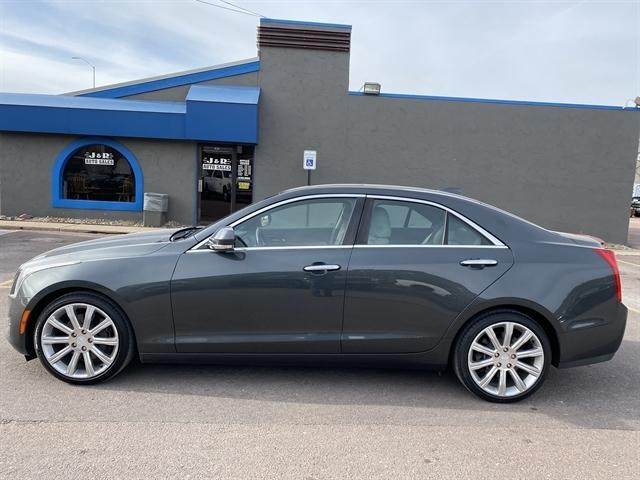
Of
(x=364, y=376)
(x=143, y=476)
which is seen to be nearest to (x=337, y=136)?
(x=364, y=376)

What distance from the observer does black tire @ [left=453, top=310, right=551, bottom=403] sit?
3863 millimetres

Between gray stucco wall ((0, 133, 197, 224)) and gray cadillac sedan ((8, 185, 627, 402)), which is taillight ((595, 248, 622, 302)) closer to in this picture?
gray cadillac sedan ((8, 185, 627, 402))

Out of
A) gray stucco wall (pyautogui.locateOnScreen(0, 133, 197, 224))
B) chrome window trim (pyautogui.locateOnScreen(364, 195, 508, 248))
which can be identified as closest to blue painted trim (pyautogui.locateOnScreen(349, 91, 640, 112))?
gray stucco wall (pyautogui.locateOnScreen(0, 133, 197, 224))

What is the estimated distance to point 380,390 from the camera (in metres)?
4.04

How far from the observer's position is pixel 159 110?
14750mm

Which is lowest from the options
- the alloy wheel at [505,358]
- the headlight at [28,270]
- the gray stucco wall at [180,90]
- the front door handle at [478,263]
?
the alloy wheel at [505,358]

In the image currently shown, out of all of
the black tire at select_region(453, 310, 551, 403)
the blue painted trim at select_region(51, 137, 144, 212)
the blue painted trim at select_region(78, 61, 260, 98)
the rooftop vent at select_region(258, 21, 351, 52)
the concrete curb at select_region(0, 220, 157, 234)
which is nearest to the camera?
the black tire at select_region(453, 310, 551, 403)

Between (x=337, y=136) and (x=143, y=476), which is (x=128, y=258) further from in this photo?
(x=337, y=136)

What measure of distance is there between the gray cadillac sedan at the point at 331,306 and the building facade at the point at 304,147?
11.5 meters

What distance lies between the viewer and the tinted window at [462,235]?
397 cm

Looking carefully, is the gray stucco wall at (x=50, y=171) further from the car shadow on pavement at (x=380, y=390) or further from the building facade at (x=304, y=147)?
the car shadow on pavement at (x=380, y=390)

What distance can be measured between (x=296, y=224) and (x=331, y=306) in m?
0.83

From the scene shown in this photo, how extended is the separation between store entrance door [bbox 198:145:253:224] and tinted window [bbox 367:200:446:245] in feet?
39.3

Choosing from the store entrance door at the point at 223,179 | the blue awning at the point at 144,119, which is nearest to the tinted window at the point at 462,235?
the blue awning at the point at 144,119
